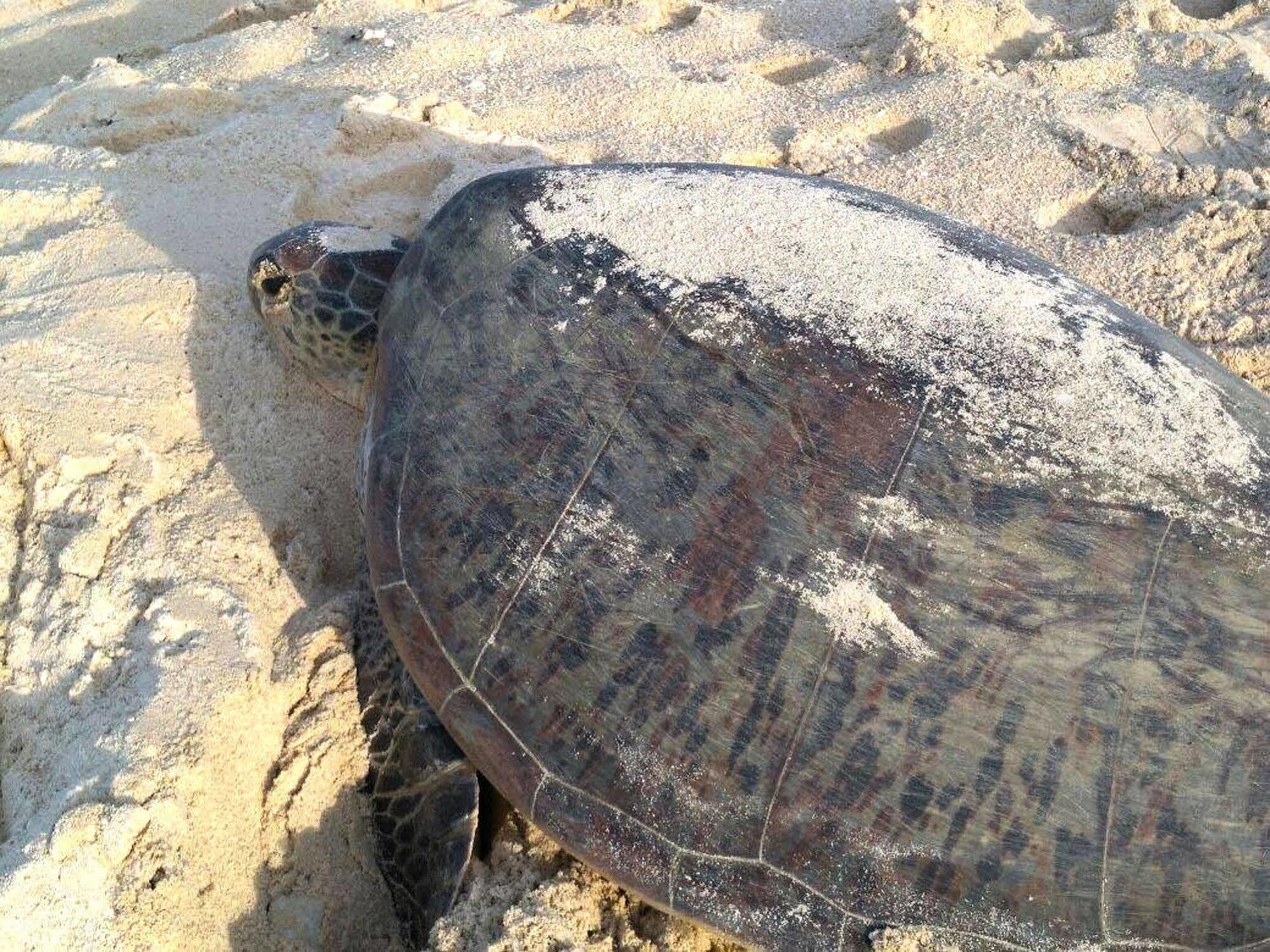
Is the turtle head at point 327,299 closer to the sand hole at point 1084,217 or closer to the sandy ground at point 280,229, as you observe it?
the sandy ground at point 280,229

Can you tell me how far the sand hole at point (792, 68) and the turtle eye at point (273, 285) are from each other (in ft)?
7.76

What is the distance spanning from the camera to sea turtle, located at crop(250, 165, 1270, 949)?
1.49m

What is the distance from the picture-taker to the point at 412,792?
1.96m

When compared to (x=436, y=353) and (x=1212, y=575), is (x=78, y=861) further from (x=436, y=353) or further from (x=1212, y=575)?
(x=1212, y=575)

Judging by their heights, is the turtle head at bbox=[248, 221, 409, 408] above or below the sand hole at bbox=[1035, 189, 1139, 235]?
above

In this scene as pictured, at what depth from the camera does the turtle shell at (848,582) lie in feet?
4.88

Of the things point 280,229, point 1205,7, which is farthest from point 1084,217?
point 280,229

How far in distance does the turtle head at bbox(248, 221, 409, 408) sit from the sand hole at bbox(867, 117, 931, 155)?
6.39 ft

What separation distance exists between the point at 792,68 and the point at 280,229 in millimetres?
2307

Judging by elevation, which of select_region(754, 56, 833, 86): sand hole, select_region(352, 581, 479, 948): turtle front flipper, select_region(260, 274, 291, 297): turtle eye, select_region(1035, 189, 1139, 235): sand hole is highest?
select_region(260, 274, 291, 297): turtle eye

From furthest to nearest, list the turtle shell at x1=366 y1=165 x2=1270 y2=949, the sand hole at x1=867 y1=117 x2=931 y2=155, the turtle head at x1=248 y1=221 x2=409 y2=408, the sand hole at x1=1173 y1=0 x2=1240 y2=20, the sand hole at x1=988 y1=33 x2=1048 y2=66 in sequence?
the sand hole at x1=1173 y1=0 x2=1240 y2=20 → the sand hole at x1=988 y1=33 x2=1048 y2=66 → the sand hole at x1=867 y1=117 x2=931 y2=155 → the turtle head at x1=248 y1=221 x2=409 y2=408 → the turtle shell at x1=366 y1=165 x2=1270 y2=949

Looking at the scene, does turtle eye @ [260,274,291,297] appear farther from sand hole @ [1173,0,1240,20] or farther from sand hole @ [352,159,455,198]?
sand hole @ [1173,0,1240,20]

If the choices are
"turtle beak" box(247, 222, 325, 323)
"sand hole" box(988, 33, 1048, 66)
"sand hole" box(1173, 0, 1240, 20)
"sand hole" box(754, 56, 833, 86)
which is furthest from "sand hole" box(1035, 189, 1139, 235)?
"turtle beak" box(247, 222, 325, 323)

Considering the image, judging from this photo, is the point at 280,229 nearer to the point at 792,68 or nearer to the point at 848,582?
the point at 792,68
